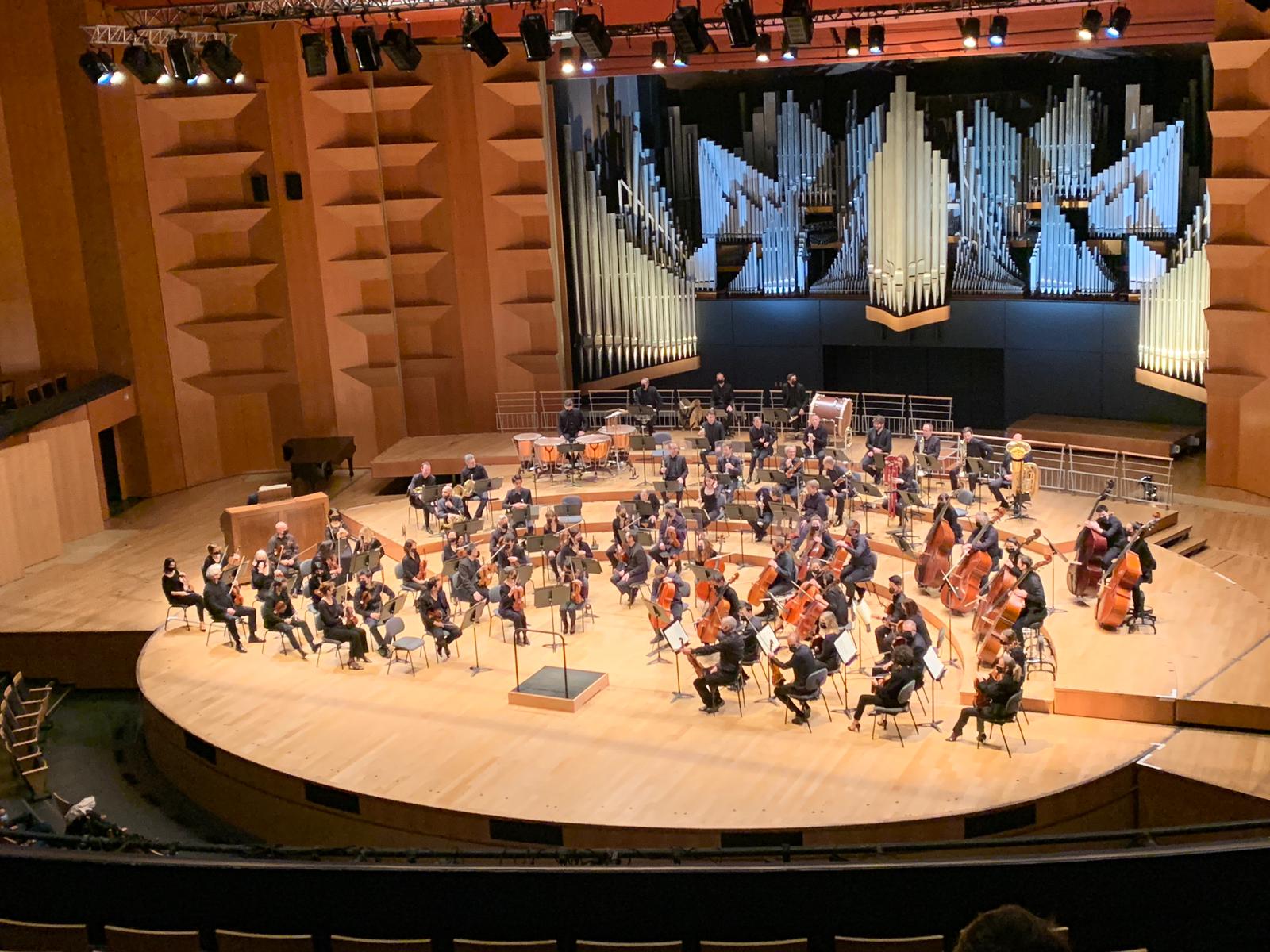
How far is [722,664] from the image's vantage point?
30.5 feet

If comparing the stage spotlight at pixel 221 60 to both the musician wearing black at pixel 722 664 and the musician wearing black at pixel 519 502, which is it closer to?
the musician wearing black at pixel 519 502

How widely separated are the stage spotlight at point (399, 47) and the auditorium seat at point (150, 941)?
822cm

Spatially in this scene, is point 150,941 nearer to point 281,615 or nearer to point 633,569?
point 281,615

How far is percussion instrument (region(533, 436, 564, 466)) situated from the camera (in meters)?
14.5

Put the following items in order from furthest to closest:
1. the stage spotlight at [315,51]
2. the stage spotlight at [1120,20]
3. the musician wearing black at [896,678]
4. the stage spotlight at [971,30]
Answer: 1. the stage spotlight at [315,51]
2. the stage spotlight at [971,30]
3. the stage spotlight at [1120,20]
4. the musician wearing black at [896,678]

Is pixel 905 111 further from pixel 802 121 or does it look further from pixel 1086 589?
pixel 1086 589

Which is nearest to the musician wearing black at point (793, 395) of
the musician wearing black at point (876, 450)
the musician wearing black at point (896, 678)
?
the musician wearing black at point (876, 450)

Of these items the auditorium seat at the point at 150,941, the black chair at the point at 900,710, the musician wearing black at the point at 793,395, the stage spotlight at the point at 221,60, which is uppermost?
the stage spotlight at the point at 221,60

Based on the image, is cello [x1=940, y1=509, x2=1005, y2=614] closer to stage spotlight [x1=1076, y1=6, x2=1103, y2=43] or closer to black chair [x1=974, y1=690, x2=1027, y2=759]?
black chair [x1=974, y1=690, x2=1027, y2=759]

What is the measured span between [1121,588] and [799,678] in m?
2.58

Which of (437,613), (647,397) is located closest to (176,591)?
(437,613)

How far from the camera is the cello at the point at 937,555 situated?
36.5 ft

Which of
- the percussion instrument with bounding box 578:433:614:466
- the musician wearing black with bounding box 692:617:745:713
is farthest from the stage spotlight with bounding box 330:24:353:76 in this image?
the musician wearing black with bounding box 692:617:745:713

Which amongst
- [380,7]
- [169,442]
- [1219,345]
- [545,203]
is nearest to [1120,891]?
[1219,345]
